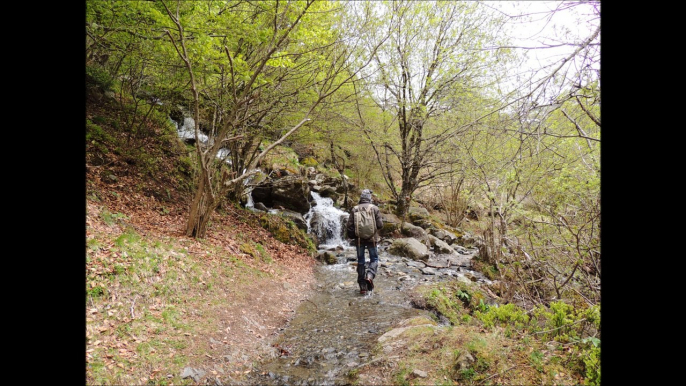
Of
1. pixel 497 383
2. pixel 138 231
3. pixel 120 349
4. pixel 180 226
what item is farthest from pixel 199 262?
pixel 497 383

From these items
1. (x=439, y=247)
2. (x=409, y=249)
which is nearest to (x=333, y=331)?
(x=409, y=249)

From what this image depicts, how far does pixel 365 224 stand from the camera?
6891mm

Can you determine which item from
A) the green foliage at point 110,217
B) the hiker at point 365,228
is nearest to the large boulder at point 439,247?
the hiker at point 365,228

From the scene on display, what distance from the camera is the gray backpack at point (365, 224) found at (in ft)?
22.5

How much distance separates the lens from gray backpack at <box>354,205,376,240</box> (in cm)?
687

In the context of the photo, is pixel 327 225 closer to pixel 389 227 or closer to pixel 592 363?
pixel 389 227

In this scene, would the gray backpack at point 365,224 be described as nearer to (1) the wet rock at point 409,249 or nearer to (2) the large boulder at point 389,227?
(1) the wet rock at point 409,249

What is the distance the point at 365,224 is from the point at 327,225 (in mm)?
6871

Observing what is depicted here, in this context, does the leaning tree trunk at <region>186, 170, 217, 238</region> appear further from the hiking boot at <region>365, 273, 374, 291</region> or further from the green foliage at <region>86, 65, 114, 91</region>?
the green foliage at <region>86, 65, 114, 91</region>

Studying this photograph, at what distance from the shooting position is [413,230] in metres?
13.8

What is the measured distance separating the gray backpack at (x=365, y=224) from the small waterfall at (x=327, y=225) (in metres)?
5.62
